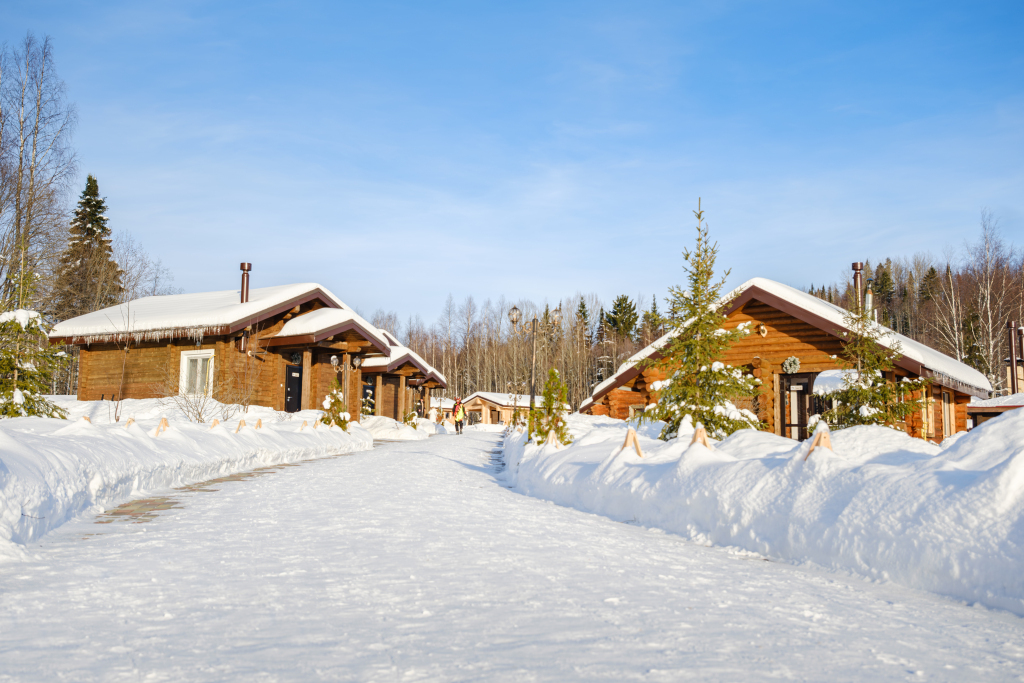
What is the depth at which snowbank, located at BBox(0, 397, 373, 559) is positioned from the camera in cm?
593

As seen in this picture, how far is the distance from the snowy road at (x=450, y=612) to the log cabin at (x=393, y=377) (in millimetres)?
26068

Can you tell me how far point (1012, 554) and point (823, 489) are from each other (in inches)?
60.1

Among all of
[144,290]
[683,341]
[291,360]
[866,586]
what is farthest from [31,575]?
[144,290]

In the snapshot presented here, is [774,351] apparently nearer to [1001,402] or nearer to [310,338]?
[1001,402]

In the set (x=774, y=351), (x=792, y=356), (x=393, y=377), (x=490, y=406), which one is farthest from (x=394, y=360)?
(x=490, y=406)

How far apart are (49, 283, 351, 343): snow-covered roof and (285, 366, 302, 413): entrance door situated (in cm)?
279

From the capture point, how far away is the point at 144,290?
48.9 meters

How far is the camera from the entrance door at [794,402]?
1850 centimetres

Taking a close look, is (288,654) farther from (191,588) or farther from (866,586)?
(866,586)

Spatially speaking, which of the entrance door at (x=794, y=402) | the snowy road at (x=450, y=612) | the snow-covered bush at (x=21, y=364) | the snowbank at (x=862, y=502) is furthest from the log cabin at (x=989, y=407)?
the snow-covered bush at (x=21, y=364)

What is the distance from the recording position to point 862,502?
515cm

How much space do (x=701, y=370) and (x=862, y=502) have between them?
7.70m

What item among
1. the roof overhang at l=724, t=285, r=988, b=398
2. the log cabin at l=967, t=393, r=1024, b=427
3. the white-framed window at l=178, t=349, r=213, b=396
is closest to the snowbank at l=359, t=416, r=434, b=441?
the white-framed window at l=178, t=349, r=213, b=396

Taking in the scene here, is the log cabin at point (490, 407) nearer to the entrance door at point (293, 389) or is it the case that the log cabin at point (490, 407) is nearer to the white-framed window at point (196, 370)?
the entrance door at point (293, 389)
